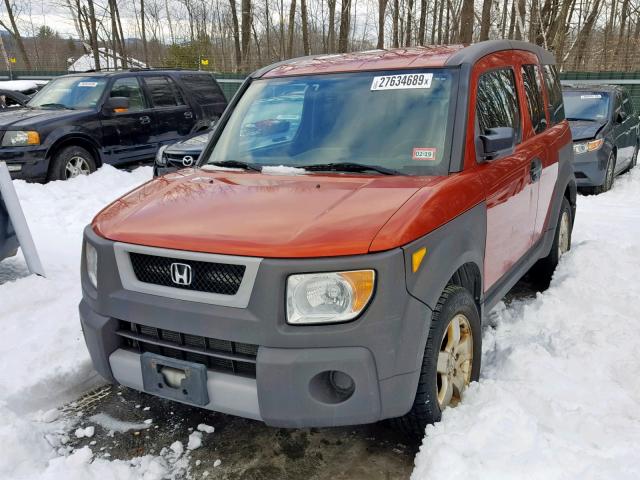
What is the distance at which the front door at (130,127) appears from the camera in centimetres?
954

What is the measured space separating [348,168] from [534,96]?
2063 mm

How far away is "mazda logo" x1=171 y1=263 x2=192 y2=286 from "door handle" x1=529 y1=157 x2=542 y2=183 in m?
2.51

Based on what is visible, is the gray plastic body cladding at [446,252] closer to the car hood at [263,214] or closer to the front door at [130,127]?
the car hood at [263,214]

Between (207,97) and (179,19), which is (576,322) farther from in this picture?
(179,19)

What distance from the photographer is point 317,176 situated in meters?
3.12

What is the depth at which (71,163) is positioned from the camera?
9.03 m

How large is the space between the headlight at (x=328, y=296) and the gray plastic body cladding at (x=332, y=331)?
3cm

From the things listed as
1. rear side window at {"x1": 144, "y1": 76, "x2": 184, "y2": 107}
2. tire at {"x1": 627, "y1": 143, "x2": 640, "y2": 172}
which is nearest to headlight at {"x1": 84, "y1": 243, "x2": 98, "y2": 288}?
rear side window at {"x1": 144, "y1": 76, "x2": 184, "y2": 107}

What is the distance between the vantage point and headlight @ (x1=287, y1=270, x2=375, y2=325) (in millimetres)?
2330

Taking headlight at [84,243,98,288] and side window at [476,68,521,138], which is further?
side window at [476,68,521,138]

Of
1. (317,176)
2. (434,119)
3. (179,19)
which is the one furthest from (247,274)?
(179,19)

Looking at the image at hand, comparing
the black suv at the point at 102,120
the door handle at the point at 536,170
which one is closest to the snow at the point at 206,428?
the door handle at the point at 536,170

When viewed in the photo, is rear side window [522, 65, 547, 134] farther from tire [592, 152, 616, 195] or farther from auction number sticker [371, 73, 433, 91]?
tire [592, 152, 616, 195]

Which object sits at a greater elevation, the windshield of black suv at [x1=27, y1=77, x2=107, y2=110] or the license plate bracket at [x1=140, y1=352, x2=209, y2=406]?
the windshield of black suv at [x1=27, y1=77, x2=107, y2=110]
